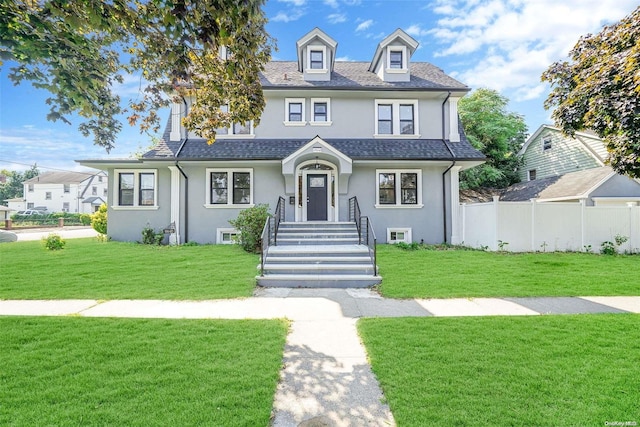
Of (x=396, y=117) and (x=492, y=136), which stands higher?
(x=492, y=136)

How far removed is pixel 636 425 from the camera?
239 cm

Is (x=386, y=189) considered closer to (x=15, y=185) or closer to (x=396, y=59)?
(x=396, y=59)

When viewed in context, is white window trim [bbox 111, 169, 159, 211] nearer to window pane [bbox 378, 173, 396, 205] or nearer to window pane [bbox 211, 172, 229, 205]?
window pane [bbox 211, 172, 229, 205]

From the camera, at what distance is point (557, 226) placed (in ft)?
35.3

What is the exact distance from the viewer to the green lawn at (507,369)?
2529 millimetres

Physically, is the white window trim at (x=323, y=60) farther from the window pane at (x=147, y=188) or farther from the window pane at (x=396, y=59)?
the window pane at (x=147, y=188)

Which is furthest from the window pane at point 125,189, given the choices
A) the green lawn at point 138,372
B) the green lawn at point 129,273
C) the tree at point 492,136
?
the tree at point 492,136

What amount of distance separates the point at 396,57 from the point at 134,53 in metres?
11.4

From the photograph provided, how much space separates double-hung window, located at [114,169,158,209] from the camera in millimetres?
12500

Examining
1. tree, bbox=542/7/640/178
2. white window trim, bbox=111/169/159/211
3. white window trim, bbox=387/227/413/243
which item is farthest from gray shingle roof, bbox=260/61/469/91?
white window trim, bbox=111/169/159/211

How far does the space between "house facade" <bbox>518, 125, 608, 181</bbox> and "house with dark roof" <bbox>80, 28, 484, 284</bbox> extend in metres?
7.99

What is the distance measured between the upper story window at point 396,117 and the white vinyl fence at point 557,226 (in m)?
4.87

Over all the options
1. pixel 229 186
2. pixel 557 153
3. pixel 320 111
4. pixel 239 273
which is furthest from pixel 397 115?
pixel 557 153

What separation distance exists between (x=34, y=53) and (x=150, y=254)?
7.02m
